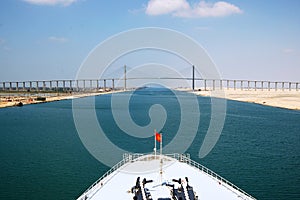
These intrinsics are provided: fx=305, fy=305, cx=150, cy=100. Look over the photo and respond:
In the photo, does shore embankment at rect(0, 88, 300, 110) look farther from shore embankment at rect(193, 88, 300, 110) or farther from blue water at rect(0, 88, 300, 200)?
blue water at rect(0, 88, 300, 200)

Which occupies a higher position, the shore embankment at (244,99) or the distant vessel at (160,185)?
the distant vessel at (160,185)

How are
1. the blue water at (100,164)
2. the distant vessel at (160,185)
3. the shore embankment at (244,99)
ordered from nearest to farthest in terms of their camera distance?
the distant vessel at (160,185), the blue water at (100,164), the shore embankment at (244,99)

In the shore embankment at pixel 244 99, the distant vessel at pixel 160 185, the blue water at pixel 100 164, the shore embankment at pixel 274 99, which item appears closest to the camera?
the distant vessel at pixel 160 185

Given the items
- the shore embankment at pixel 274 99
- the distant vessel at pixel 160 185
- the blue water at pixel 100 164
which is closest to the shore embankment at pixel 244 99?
the shore embankment at pixel 274 99

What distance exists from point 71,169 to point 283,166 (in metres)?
20.2

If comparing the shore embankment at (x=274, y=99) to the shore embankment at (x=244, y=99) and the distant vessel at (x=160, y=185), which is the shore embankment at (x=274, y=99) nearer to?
the shore embankment at (x=244, y=99)

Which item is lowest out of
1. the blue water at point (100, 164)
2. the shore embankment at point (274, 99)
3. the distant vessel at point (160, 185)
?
the blue water at point (100, 164)

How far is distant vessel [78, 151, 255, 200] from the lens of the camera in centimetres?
1416

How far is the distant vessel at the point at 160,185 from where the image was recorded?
14.2 meters

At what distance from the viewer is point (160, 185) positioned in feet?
53.2

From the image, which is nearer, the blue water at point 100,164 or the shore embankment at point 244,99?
the blue water at point 100,164

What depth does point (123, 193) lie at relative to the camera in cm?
1555

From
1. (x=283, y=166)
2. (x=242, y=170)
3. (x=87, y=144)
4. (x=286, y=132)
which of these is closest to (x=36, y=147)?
(x=87, y=144)

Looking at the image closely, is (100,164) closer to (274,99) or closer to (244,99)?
(274,99)
